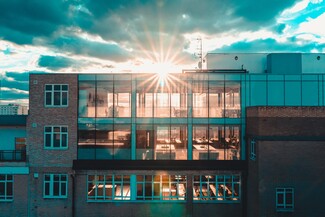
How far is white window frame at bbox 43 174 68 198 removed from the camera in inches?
746

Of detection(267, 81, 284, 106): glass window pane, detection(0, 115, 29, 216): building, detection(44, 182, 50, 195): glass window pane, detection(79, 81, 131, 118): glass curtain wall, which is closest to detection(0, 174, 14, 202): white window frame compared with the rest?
detection(0, 115, 29, 216): building

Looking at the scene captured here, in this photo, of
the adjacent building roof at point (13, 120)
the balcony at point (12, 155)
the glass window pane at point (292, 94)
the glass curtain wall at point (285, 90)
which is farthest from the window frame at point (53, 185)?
the glass window pane at point (292, 94)

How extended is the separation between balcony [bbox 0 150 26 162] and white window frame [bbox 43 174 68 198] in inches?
116

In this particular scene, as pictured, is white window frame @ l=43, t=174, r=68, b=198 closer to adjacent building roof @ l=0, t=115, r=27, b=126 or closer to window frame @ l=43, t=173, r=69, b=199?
window frame @ l=43, t=173, r=69, b=199

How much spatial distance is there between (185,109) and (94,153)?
7.67 metres

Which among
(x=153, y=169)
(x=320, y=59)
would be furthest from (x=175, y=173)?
(x=320, y=59)

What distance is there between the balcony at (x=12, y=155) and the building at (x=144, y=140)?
65.6 inches

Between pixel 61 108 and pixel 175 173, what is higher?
pixel 61 108

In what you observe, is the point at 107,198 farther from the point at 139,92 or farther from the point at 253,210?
the point at 253,210

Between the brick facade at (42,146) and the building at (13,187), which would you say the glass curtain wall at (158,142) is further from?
the building at (13,187)

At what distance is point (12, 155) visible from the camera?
66.4ft

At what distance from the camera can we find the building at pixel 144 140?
Answer: 61.8 feet

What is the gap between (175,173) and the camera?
1881 centimetres

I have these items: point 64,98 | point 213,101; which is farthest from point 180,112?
point 64,98
